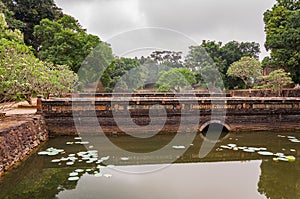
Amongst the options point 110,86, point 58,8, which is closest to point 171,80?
point 110,86

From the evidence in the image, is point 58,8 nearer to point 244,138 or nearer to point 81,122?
point 81,122

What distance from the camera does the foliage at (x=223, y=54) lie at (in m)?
30.2

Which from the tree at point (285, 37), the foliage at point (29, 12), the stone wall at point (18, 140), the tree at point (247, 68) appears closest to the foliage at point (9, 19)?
the foliage at point (29, 12)

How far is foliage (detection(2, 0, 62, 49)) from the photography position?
24480 mm

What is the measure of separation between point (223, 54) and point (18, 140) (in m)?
29.3

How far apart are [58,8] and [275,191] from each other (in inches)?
1226

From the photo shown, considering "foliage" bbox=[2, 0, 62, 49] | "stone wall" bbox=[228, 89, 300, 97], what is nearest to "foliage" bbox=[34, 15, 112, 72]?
"foliage" bbox=[2, 0, 62, 49]

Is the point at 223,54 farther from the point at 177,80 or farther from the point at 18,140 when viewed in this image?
the point at 18,140

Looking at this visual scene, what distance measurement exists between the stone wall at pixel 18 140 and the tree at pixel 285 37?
17337 mm

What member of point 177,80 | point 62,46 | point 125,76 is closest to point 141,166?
point 62,46

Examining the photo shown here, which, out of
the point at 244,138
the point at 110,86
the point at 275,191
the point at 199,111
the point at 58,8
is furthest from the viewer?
the point at 58,8

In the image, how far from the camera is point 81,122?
28.7ft

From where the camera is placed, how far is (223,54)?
31.8 metres

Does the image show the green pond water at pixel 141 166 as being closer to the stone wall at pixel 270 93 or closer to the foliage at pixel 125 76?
the stone wall at pixel 270 93
